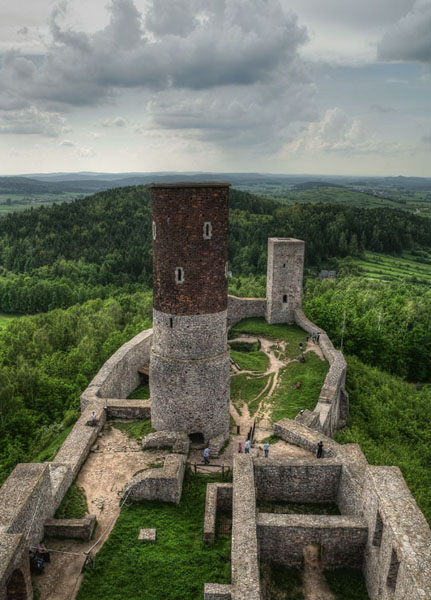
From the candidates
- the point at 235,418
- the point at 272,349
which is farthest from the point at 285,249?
the point at 235,418

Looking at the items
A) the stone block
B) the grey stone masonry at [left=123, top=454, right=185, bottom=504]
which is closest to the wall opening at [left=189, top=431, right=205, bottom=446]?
the grey stone masonry at [left=123, top=454, right=185, bottom=504]

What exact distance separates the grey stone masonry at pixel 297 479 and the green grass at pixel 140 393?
14.0 meters

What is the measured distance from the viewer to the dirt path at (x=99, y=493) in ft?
46.6

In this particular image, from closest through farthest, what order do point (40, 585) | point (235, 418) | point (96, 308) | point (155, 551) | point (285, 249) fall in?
point (40, 585), point (155, 551), point (235, 418), point (285, 249), point (96, 308)

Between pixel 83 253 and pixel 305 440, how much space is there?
8753 centimetres

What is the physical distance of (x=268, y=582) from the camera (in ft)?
50.6

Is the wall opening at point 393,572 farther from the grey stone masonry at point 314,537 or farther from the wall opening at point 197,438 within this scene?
the wall opening at point 197,438

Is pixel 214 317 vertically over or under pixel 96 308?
over

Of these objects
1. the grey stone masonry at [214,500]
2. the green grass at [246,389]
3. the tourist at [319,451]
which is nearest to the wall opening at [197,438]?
the grey stone masonry at [214,500]

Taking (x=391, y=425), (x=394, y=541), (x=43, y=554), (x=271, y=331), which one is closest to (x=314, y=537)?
(x=394, y=541)

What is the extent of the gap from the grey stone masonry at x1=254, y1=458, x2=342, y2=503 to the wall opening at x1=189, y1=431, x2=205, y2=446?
403 centimetres

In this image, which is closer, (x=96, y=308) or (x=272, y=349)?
(x=272, y=349)

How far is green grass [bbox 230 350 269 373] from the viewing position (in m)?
33.4

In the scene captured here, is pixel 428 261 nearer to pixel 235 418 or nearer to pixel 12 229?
pixel 235 418
